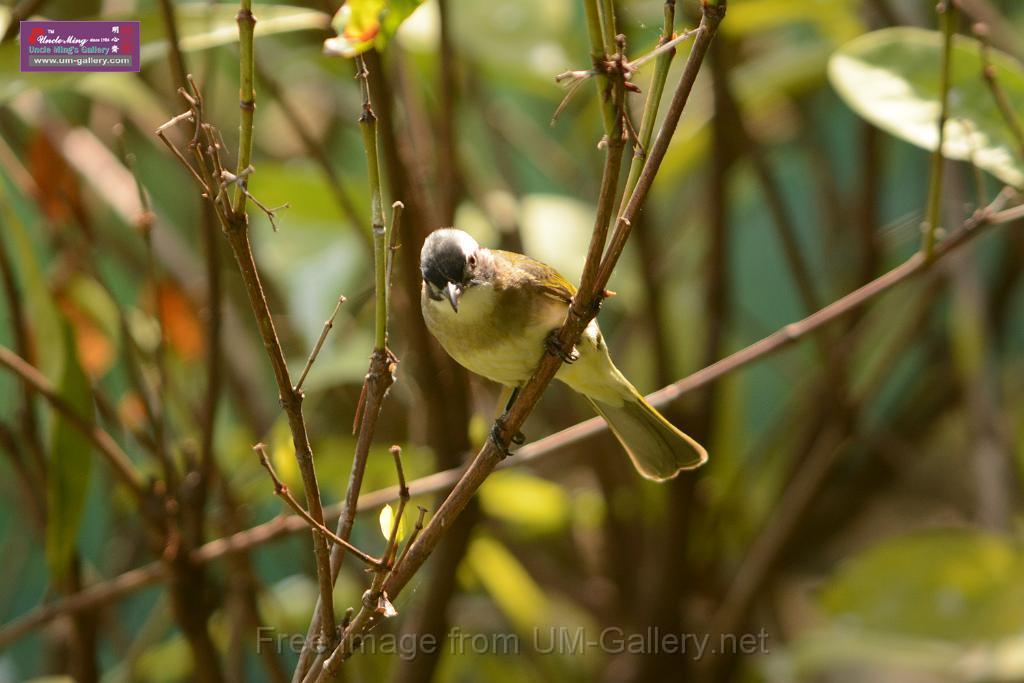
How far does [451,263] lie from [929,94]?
0.56 m

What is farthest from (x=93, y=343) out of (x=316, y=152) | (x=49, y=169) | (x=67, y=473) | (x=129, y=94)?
(x=67, y=473)

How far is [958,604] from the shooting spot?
5.22ft

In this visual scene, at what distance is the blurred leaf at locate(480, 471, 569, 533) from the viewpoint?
1.80 meters

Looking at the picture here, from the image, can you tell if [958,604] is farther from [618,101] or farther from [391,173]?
[618,101]

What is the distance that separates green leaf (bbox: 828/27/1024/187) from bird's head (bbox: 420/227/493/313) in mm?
446

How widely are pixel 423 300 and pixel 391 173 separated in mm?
154

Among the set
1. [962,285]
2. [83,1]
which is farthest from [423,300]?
[83,1]

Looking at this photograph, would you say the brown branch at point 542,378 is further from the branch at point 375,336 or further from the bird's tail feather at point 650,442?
the bird's tail feather at point 650,442

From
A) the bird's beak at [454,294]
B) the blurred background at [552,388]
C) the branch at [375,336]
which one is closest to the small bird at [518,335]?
the bird's beak at [454,294]

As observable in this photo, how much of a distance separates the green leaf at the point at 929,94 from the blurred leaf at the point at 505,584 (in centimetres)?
98

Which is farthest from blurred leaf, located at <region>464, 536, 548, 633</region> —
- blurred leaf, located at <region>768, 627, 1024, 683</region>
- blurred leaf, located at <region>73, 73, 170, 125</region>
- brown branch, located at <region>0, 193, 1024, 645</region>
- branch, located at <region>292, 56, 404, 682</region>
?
branch, located at <region>292, 56, 404, 682</region>

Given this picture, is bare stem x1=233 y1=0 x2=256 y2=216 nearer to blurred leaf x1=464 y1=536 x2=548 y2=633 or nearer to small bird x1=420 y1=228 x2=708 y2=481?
small bird x1=420 y1=228 x2=708 y2=481

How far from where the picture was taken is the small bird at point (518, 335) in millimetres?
1184

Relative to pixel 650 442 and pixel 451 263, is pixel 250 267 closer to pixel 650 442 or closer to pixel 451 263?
pixel 451 263
